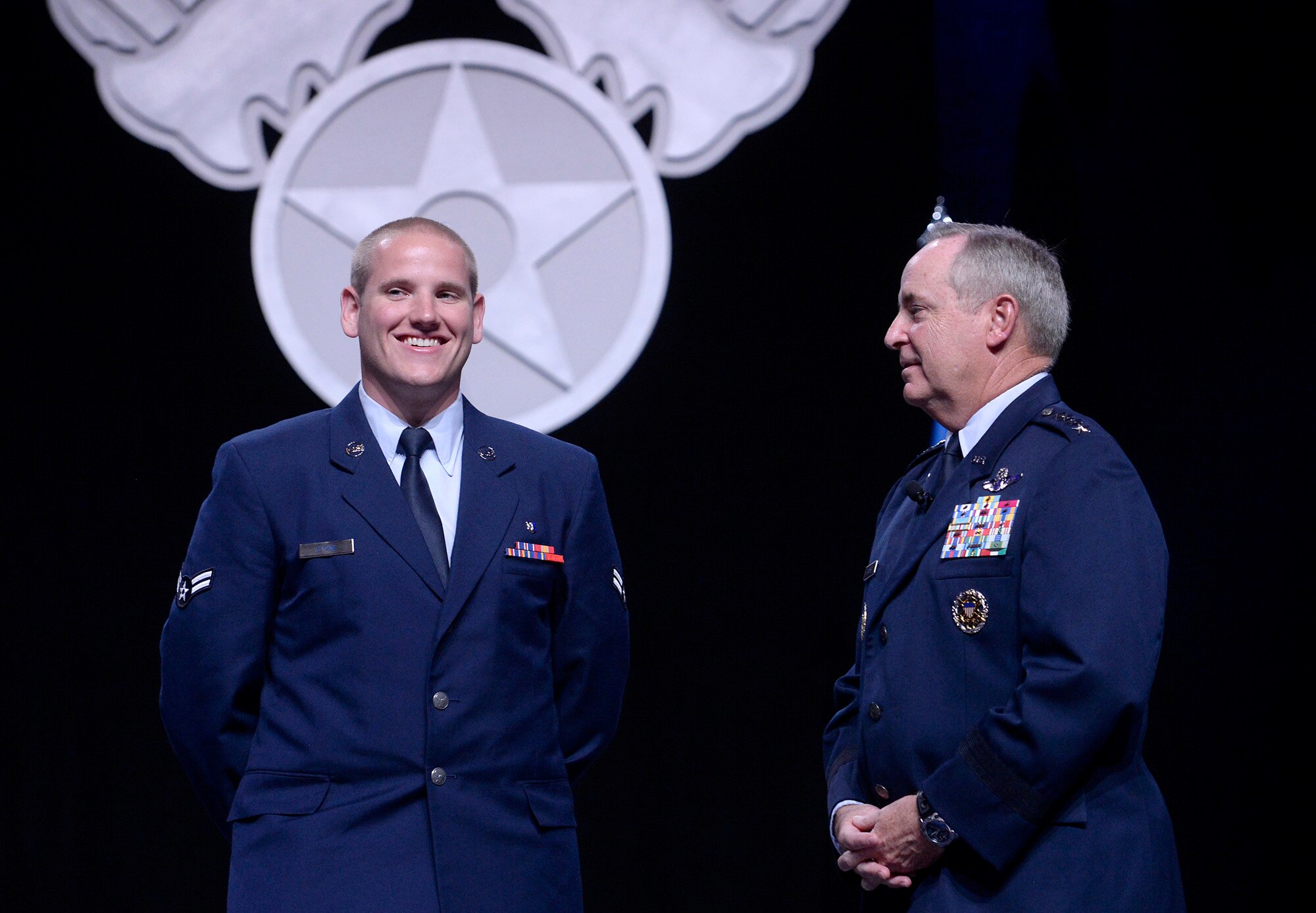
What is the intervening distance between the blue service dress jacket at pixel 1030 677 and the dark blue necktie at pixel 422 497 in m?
0.60

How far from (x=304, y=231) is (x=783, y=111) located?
1199mm

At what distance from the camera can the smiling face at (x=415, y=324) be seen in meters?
1.80

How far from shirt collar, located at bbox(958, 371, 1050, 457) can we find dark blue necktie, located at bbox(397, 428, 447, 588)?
0.74m

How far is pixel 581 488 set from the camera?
1929mm

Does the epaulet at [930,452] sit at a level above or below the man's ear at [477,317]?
below

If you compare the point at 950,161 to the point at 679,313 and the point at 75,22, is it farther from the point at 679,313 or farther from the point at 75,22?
the point at 75,22

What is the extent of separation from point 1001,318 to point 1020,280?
2.3 inches

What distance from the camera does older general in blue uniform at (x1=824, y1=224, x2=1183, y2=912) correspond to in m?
1.49

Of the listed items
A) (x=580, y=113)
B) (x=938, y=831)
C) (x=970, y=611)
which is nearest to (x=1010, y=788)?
(x=938, y=831)

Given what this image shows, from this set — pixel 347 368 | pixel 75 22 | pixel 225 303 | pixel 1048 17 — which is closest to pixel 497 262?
pixel 347 368

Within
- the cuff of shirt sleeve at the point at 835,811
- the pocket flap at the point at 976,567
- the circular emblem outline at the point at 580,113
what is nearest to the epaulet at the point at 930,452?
the pocket flap at the point at 976,567

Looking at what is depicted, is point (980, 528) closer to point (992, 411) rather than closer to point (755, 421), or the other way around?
point (992, 411)

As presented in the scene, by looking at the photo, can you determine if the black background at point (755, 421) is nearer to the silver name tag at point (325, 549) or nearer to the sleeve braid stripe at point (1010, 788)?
the silver name tag at point (325, 549)

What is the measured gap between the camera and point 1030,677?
4.91 ft
